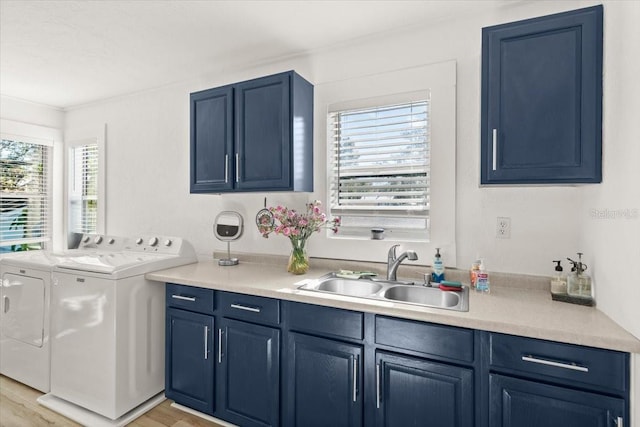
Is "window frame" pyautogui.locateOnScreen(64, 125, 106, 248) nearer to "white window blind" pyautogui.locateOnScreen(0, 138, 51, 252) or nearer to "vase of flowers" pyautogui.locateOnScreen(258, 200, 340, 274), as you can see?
"white window blind" pyautogui.locateOnScreen(0, 138, 51, 252)

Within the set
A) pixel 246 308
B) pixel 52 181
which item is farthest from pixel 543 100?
pixel 52 181

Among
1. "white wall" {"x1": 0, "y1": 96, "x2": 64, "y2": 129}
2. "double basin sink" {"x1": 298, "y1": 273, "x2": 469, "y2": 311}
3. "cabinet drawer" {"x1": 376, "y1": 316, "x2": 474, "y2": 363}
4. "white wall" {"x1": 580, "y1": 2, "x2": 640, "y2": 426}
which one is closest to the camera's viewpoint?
"white wall" {"x1": 580, "y1": 2, "x2": 640, "y2": 426}

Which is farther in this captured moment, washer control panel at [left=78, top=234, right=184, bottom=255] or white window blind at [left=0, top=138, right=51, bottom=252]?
white window blind at [left=0, top=138, right=51, bottom=252]

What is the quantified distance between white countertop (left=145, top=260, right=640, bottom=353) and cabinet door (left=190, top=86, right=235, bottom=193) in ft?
2.21

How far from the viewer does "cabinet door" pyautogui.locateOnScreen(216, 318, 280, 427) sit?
1.85 metres

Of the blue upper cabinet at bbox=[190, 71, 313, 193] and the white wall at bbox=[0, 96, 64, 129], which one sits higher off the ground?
the white wall at bbox=[0, 96, 64, 129]

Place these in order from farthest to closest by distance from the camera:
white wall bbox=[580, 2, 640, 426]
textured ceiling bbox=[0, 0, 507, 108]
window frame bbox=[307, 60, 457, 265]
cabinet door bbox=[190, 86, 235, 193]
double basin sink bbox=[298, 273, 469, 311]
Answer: cabinet door bbox=[190, 86, 235, 193] → window frame bbox=[307, 60, 457, 265] → textured ceiling bbox=[0, 0, 507, 108] → double basin sink bbox=[298, 273, 469, 311] → white wall bbox=[580, 2, 640, 426]

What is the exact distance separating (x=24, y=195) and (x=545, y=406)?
178 inches

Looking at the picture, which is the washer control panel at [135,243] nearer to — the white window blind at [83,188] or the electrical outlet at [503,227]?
the white window blind at [83,188]

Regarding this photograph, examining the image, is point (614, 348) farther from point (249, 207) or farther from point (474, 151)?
point (249, 207)

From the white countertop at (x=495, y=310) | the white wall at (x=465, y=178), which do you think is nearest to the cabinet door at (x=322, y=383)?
the white countertop at (x=495, y=310)

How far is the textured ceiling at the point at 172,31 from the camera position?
1916 mm

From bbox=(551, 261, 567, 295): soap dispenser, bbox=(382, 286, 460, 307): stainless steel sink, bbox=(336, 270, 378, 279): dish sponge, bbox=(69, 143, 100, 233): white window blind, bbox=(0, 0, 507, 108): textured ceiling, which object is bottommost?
bbox=(382, 286, 460, 307): stainless steel sink

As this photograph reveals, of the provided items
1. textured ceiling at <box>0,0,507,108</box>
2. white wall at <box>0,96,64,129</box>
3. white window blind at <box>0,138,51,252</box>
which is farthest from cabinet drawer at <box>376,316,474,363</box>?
white wall at <box>0,96,64,129</box>
